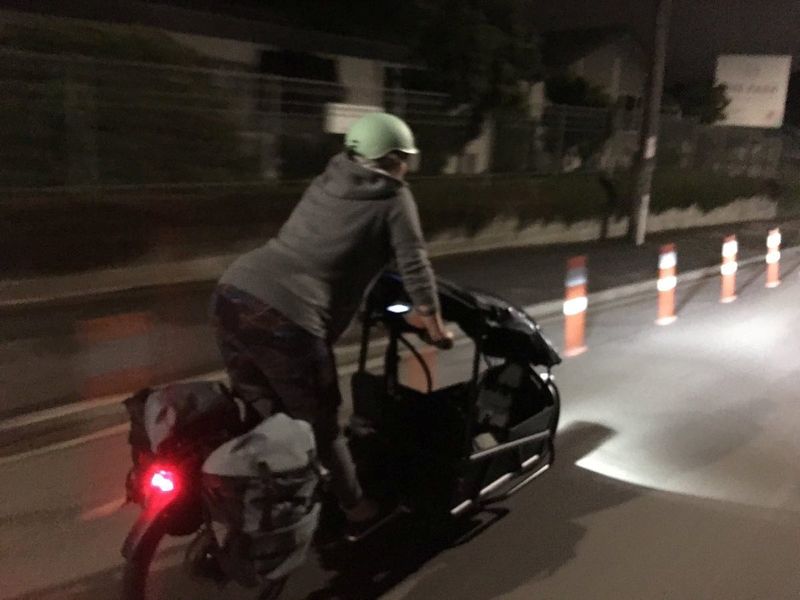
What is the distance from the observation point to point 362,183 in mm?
3471

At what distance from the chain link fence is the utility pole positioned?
2.20m

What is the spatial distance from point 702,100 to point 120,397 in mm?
28660

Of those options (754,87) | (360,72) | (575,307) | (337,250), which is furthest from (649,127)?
(754,87)

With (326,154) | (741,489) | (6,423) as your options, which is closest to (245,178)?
(326,154)

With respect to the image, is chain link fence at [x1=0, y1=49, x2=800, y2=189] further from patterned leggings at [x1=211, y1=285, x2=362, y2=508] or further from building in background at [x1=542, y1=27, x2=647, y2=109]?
building in background at [x1=542, y1=27, x2=647, y2=109]

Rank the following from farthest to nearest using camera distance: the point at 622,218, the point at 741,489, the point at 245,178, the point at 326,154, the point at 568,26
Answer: the point at 568,26
the point at 622,218
the point at 326,154
the point at 245,178
the point at 741,489

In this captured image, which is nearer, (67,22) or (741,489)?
(741,489)

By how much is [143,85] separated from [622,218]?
424 inches

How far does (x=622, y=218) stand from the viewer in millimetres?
17484

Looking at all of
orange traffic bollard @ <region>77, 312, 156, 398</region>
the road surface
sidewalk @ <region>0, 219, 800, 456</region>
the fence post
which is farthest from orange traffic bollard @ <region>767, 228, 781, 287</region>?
the fence post

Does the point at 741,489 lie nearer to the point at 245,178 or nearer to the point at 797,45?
the point at 245,178

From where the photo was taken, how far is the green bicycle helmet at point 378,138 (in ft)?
11.4

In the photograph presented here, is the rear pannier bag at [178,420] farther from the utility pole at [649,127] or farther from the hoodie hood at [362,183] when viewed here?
the utility pole at [649,127]

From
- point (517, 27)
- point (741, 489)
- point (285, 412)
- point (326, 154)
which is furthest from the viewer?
point (517, 27)
